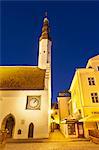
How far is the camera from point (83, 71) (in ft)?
74.7

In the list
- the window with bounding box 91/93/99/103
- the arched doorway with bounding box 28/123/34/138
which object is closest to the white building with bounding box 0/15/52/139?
the arched doorway with bounding box 28/123/34/138

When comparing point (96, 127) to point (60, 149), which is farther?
point (96, 127)

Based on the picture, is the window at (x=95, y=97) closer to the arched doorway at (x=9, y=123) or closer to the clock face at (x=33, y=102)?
the clock face at (x=33, y=102)

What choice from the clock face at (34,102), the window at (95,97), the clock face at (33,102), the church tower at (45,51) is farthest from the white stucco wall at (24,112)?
the church tower at (45,51)

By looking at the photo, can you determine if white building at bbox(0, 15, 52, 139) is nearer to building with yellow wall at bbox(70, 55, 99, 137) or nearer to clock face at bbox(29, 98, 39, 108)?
clock face at bbox(29, 98, 39, 108)

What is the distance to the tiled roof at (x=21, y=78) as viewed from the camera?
71.6 ft

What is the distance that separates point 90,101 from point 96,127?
11.1 ft

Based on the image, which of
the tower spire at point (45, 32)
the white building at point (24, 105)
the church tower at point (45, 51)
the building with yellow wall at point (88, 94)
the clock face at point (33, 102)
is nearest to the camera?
the white building at point (24, 105)

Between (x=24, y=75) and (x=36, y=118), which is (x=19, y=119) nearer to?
(x=36, y=118)

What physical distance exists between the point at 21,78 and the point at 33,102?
16.3 feet

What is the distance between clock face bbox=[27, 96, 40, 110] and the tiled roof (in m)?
1.44

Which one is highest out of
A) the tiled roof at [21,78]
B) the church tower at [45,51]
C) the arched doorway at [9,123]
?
the church tower at [45,51]

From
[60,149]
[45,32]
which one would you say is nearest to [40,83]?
[60,149]

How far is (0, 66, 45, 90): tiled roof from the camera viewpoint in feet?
71.6
